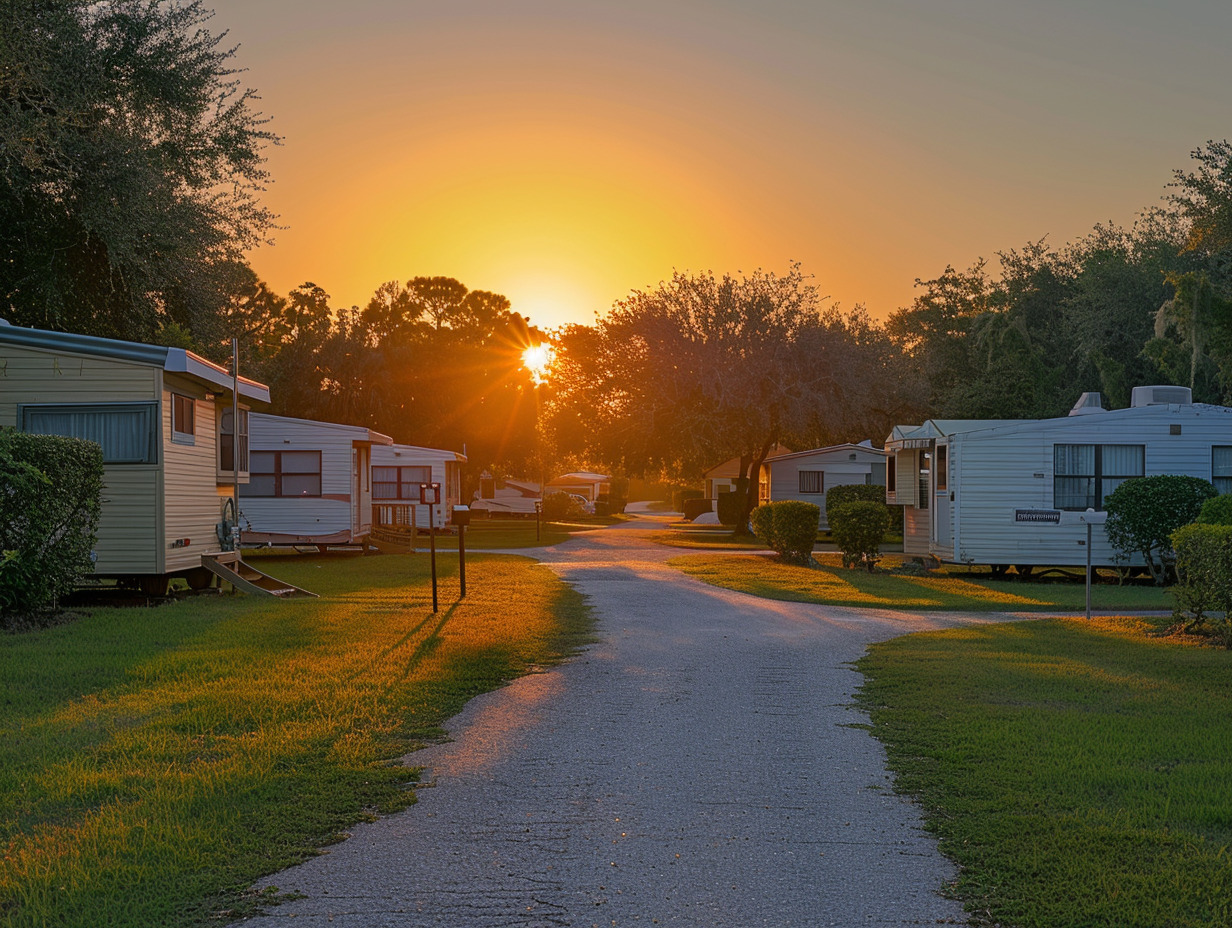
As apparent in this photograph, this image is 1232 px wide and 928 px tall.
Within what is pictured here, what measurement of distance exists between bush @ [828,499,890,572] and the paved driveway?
1351cm

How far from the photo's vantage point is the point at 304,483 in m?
26.0

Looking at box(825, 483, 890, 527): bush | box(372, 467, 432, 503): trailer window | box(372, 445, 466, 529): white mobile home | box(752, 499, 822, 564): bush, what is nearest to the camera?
box(752, 499, 822, 564): bush

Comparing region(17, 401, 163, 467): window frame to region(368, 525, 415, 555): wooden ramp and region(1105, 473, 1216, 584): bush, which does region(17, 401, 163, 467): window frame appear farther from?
region(1105, 473, 1216, 584): bush

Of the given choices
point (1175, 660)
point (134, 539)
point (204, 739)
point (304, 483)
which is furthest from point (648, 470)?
point (204, 739)

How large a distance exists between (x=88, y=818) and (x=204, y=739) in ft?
5.22

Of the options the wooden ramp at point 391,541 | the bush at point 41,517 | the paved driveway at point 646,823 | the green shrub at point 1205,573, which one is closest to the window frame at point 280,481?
the wooden ramp at point 391,541

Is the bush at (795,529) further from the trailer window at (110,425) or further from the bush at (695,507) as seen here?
the bush at (695,507)

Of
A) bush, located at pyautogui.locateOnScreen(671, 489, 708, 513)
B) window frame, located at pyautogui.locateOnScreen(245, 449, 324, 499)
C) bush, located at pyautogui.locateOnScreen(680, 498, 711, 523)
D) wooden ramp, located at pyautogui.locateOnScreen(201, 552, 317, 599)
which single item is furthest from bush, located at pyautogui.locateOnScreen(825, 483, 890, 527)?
bush, located at pyautogui.locateOnScreen(671, 489, 708, 513)

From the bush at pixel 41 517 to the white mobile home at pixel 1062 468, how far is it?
15.1 meters

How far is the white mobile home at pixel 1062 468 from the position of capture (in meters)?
20.3

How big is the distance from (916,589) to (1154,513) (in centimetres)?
461

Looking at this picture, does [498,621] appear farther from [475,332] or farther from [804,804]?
[475,332]

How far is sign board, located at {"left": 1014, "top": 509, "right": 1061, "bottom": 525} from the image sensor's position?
803 inches

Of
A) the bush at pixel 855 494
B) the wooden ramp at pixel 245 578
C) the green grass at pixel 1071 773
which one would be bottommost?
the green grass at pixel 1071 773
